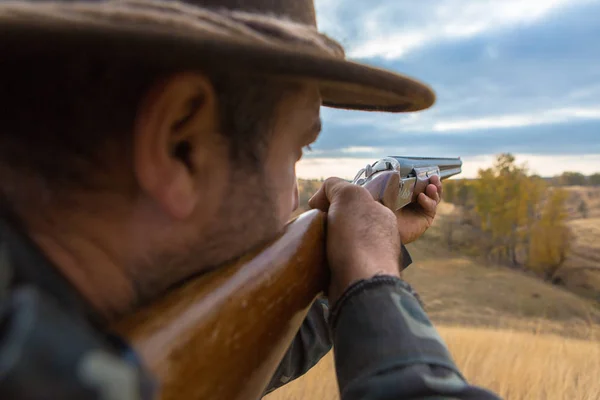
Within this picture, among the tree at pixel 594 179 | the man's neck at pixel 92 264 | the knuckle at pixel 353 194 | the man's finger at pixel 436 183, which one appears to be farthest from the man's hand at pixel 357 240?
the tree at pixel 594 179

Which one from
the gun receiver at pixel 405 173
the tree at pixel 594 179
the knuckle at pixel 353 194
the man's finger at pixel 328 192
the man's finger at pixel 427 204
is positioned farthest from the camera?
the tree at pixel 594 179

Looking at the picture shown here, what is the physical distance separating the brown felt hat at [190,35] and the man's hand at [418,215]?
1.86 m

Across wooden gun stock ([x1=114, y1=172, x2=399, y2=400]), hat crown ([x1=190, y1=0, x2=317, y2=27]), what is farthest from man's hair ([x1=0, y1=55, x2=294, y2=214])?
wooden gun stock ([x1=114, y1=172, x2=399, y2=400])

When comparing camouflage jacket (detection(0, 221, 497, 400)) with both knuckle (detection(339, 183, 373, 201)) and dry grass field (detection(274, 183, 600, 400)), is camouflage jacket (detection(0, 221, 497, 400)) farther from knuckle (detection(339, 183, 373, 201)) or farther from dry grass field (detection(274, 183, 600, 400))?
dry grass field (detection(274, 183, 600, 400))

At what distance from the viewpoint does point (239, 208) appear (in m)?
1.35

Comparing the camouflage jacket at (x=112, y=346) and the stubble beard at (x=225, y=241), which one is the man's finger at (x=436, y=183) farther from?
the stubble beard at (x=225, y=241)

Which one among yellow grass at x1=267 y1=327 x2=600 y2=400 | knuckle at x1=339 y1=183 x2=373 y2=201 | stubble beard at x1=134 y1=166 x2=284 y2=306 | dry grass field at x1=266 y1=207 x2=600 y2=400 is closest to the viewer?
stubble beard at x1=134 y1=166 x2=284 y2=306

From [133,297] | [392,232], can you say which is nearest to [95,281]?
[133,297]

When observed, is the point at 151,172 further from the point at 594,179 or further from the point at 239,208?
the point at 594,179

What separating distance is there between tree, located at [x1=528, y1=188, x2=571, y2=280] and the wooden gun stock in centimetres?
4268

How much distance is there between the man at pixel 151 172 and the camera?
0.78m

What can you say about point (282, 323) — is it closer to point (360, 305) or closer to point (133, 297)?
point (360, 305)

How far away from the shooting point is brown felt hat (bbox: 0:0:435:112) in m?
0.80

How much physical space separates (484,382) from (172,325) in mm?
5137
